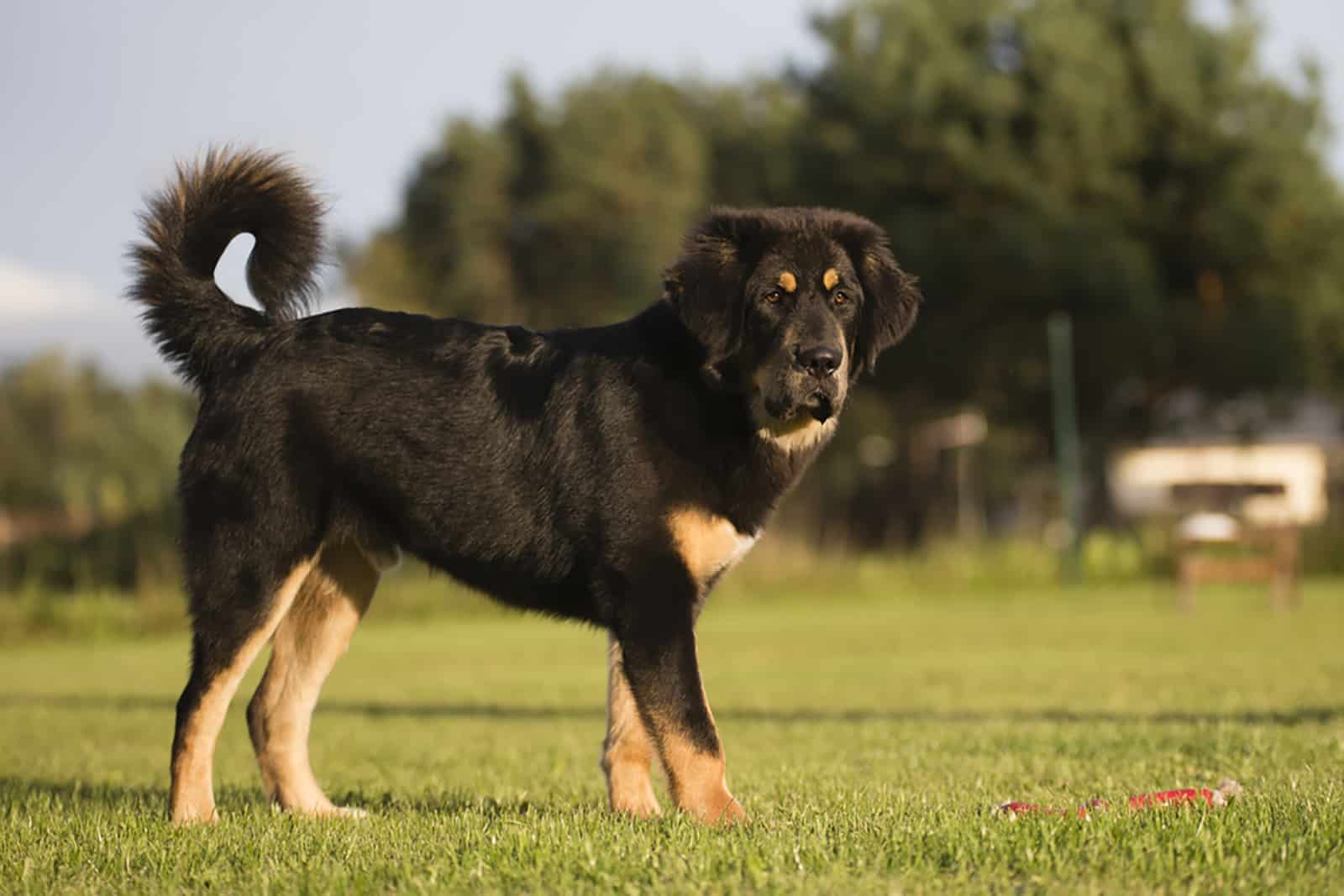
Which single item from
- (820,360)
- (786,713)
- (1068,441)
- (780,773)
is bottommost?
(786,713)

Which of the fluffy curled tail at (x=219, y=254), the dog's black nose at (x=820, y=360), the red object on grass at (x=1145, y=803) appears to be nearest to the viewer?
the red object on grass at (x=1145, y=803)

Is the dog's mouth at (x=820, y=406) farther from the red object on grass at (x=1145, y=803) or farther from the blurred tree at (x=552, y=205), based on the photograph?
the blurred tree at (x=552, y=205)

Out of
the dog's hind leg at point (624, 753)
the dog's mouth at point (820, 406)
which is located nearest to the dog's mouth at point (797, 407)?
the dog's mouth at point (820, 406)

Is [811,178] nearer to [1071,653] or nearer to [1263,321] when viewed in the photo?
[1263,321]

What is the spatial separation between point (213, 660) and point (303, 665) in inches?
27.7

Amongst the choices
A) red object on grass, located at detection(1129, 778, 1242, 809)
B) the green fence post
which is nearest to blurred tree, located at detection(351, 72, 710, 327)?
the green fence post

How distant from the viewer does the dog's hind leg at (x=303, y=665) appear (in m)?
5.81

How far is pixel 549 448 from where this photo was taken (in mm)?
5203

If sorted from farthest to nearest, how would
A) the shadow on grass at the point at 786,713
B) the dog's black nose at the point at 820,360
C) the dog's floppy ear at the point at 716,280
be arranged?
the shadow on grass at the point at 786,713
the dog's floppy ear at the point at 716,280
the dog's black nose at the point at 820,360

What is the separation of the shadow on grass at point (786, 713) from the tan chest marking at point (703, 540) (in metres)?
3.87

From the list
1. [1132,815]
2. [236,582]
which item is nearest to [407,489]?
[236,582]

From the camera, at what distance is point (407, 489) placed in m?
5.36

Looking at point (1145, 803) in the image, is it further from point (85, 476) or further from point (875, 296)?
point (85, 476)

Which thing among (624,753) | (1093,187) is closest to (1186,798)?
(624,753)
